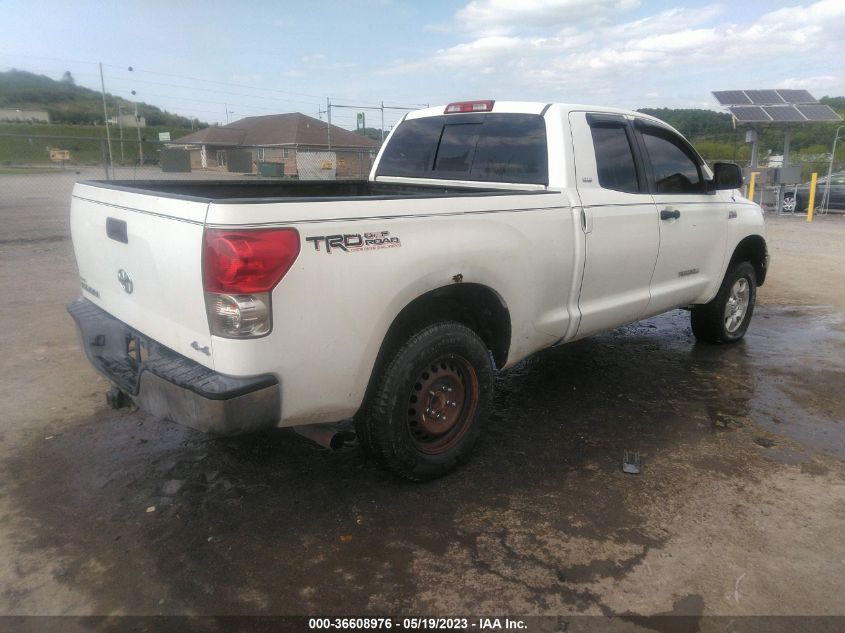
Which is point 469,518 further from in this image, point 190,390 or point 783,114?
point 783,114

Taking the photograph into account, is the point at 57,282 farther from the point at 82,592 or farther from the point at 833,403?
the point at 833,403

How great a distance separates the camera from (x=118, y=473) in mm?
3377

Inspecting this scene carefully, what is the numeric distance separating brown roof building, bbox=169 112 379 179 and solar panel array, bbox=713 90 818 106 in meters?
20.1

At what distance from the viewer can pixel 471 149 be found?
4.23m

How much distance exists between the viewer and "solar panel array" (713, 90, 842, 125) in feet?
62.6

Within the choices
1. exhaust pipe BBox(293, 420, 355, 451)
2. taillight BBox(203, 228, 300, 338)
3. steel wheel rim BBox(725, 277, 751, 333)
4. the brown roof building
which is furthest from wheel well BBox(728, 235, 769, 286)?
the brown roof building

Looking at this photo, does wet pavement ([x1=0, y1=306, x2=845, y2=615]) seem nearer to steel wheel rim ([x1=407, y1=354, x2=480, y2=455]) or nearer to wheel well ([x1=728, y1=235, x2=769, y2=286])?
steel wheel rim ([x1=407, y1=354, x2=480, y2=455])

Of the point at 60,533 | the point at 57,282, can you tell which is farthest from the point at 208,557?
the point at 57,282

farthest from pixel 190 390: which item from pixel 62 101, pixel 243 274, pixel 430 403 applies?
pixel 62 101

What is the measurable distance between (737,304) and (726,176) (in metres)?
1.46

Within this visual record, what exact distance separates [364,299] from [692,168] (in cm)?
345

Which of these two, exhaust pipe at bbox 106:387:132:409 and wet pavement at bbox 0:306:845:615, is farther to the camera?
exhaust pipe at bbox 106:387:132:409

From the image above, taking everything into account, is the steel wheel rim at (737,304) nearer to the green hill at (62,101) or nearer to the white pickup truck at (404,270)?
the white pickup truck at (404,270)

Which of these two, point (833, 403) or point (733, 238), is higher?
point (733, 238)
